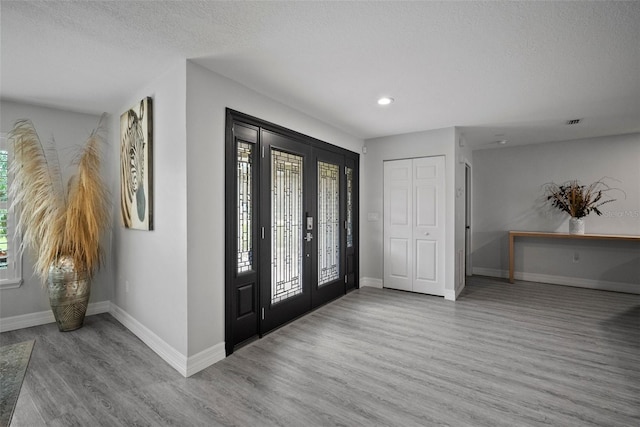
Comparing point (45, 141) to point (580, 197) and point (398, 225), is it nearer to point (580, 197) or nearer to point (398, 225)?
point (398, 225)

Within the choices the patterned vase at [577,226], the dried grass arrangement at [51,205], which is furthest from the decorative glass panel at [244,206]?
the patterned vase at [577,226]

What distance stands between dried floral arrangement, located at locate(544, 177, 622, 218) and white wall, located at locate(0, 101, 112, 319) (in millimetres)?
6960

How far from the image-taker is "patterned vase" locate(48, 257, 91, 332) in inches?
125

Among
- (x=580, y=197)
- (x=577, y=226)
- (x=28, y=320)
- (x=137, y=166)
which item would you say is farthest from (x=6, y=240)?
(x=580, y=197)

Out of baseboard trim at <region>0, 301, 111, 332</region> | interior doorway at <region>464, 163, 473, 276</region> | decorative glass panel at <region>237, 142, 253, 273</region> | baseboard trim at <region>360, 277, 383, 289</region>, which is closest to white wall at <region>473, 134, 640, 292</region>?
interior doorway at <region>464, 163, 473, 276</region>

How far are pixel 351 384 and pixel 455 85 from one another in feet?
9.11

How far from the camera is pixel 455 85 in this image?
113 inches

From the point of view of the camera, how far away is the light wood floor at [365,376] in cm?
193

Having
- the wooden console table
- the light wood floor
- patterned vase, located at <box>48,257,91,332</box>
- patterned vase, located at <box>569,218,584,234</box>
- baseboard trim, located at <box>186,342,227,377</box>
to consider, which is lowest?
the light wood floor

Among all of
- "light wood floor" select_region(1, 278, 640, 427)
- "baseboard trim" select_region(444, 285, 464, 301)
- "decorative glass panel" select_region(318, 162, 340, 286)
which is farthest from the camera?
"baseboard trim" select_region(444, 285, 464, 301)

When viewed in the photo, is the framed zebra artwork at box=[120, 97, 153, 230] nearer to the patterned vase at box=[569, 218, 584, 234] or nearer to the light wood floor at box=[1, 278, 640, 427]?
the light wood floor at box=[1, 278, 640, 427]

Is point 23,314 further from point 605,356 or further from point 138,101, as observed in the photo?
point 605,356

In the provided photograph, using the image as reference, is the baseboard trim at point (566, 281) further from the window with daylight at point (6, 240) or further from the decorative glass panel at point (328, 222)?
the window with daylight at point (6, 240)

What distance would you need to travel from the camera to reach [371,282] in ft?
16.7
